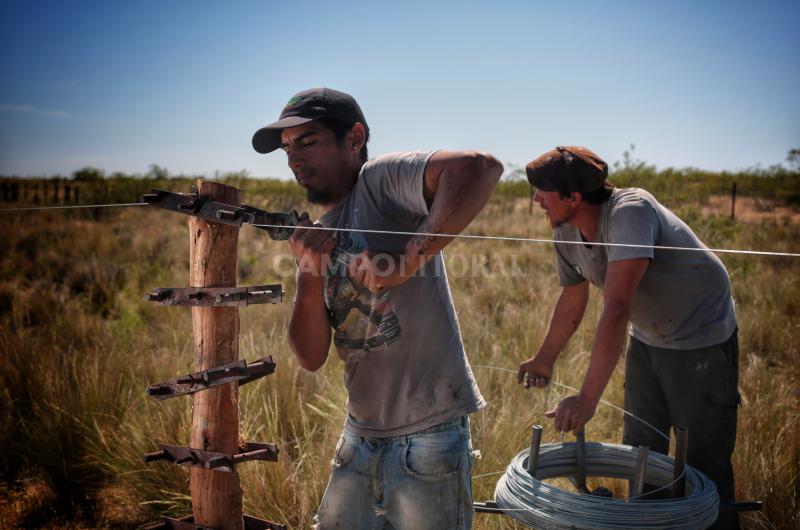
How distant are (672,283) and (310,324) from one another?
1.63 m

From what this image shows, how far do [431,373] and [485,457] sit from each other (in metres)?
1.79

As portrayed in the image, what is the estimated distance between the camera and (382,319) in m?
2.10

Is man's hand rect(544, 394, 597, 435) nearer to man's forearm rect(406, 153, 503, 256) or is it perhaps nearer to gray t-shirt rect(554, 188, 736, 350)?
gray t-shirt rect(554, 188, 736, 350)

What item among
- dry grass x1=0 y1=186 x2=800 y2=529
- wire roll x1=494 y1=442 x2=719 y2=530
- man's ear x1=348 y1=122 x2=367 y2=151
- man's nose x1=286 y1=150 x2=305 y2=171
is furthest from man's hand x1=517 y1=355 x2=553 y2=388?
man's nose x1=286 y1=150 x2=305 y2=171

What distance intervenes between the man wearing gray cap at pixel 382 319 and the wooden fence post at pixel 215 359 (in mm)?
256

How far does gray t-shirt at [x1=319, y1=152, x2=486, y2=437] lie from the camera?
2066 millimetres

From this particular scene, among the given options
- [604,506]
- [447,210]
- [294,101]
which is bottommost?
[604,506]

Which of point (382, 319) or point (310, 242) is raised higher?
point (310, 242)

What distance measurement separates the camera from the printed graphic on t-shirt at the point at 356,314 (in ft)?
6.88

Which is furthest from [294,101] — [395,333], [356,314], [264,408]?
[264,408]

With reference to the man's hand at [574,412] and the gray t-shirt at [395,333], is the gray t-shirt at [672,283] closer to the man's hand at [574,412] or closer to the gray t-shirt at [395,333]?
the man's hand at [574,412]

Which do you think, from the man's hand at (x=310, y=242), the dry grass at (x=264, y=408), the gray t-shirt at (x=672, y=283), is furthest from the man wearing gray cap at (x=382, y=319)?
the dry grass at (x=264, y=408)

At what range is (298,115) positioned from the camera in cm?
210

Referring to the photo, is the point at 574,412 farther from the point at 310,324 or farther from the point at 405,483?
the point at 310,324
